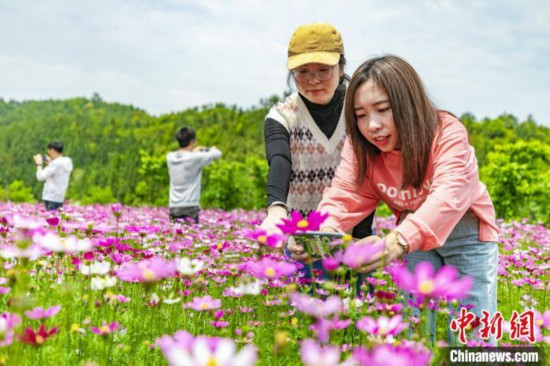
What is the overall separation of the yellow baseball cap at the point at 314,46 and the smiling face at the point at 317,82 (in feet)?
0.21

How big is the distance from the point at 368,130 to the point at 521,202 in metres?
11.8

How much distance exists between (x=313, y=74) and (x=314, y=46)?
0.15 meters

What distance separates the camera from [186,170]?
7941mm

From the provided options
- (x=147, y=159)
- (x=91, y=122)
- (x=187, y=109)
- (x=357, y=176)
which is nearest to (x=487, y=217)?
(x=357, y=176)

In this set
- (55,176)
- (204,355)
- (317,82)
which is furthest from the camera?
(55,176)

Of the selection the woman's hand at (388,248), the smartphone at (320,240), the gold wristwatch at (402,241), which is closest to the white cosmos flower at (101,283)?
the smartphone at (320,240)

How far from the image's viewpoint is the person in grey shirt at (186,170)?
7941 mm

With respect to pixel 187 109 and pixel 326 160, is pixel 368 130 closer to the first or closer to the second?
pixel 326 160

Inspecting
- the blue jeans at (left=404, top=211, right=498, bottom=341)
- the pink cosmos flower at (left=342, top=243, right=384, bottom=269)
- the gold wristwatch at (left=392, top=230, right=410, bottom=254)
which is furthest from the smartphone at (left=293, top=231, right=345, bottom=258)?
the blue jeans at (left=404, top=211, right=498, bottom=341)

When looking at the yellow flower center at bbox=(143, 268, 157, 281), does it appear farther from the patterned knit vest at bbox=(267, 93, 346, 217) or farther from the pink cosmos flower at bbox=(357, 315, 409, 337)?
the patterned knit vest at bbox=(267, 93, 346, 217)

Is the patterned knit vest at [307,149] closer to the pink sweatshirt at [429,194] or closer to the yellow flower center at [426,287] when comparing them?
the pink sweatshirt at [429,194]

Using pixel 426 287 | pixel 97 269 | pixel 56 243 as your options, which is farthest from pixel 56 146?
pixel 426 287

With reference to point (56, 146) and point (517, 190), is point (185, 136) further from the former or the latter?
point (517, 190)

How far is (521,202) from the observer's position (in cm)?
1281
